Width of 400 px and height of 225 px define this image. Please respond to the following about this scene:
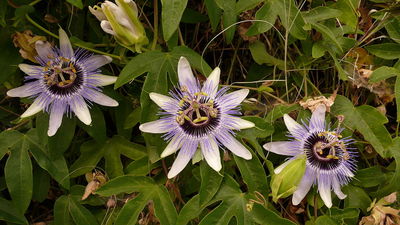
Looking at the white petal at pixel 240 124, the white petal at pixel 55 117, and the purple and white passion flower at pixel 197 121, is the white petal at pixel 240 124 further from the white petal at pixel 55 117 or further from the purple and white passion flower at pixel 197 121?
the white petal at pixel 55 117

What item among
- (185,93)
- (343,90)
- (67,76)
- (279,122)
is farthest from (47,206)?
(343,90)

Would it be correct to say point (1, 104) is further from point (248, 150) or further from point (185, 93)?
point (248, 150)

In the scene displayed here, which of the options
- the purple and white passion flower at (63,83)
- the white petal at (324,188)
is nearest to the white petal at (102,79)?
the purple and white passion flower at (63,83)

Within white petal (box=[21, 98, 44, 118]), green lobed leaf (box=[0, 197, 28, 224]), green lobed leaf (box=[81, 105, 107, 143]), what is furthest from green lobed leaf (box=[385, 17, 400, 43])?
green lobed leaf (box=[0, 197, 28, 224])

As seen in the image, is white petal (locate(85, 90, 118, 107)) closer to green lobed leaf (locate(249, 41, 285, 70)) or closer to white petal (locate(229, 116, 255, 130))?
white petal (locate(229, 116, 255, 130))

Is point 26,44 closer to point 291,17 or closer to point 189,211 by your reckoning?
point 189,211

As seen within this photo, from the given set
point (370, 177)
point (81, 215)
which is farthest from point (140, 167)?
point (370, 177)
